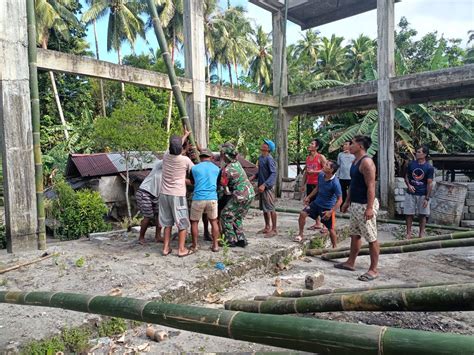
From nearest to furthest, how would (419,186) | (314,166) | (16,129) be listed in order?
(16,129) → (419,186) → (314,166)

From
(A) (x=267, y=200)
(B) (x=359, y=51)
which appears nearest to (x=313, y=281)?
(A) (x=267, y=200)

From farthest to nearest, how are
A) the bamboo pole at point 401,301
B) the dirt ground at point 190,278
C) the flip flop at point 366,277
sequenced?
the flip flop at point 366,277 < the dirt ground at point 190,278 < the bamboo pole at point 401,301

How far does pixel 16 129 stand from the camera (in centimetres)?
514

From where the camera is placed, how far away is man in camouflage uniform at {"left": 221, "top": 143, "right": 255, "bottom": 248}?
519 cm

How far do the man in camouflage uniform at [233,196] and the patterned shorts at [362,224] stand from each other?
1496 millimetres

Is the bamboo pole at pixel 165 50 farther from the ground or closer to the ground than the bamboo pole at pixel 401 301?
farther from the ground

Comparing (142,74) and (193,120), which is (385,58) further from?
(142,74)

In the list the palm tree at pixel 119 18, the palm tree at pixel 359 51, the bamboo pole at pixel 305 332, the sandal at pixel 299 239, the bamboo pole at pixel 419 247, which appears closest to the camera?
the bamboo pole at pixel 305 332

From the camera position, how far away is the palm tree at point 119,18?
77.9 feet

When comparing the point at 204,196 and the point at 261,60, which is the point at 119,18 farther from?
the point at 204,196

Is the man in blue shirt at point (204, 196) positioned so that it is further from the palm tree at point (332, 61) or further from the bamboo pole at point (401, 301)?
the palm tree at point (332, 61)

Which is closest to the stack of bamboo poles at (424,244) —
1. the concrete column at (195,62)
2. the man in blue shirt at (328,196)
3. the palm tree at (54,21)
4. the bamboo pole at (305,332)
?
the man in blue shirt at (328,196)

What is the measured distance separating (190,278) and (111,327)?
103 cm

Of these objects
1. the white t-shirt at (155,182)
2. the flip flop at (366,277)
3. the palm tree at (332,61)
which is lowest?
the flip flop at (366,277)
